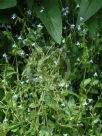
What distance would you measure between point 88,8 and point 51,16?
0.21 m

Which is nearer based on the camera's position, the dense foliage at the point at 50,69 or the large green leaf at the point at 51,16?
the dense foliage at the point at 50,69

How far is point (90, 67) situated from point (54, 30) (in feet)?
0.98

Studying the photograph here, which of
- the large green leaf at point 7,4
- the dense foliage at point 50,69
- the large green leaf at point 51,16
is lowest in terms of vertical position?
the dense foliage at point 50,69

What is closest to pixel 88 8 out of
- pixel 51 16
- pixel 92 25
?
pixel 92 25

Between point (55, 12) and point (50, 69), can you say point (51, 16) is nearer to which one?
point (55, 12)

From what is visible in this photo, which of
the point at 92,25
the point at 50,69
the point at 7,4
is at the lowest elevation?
the point at 50,69

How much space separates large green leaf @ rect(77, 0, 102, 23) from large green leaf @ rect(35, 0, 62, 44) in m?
0.12

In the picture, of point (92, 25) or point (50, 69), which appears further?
point (92, 25)

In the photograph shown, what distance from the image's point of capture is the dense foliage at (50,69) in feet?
6.77

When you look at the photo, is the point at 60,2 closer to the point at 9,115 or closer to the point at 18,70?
the point at 18,70

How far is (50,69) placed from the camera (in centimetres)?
222

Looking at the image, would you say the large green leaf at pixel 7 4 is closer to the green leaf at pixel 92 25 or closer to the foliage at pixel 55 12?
the foliage at pixel 55 12

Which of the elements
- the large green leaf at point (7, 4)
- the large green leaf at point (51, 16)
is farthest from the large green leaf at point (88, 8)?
the large green leaf at point (7, 4)

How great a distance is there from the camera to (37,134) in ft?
6.68
